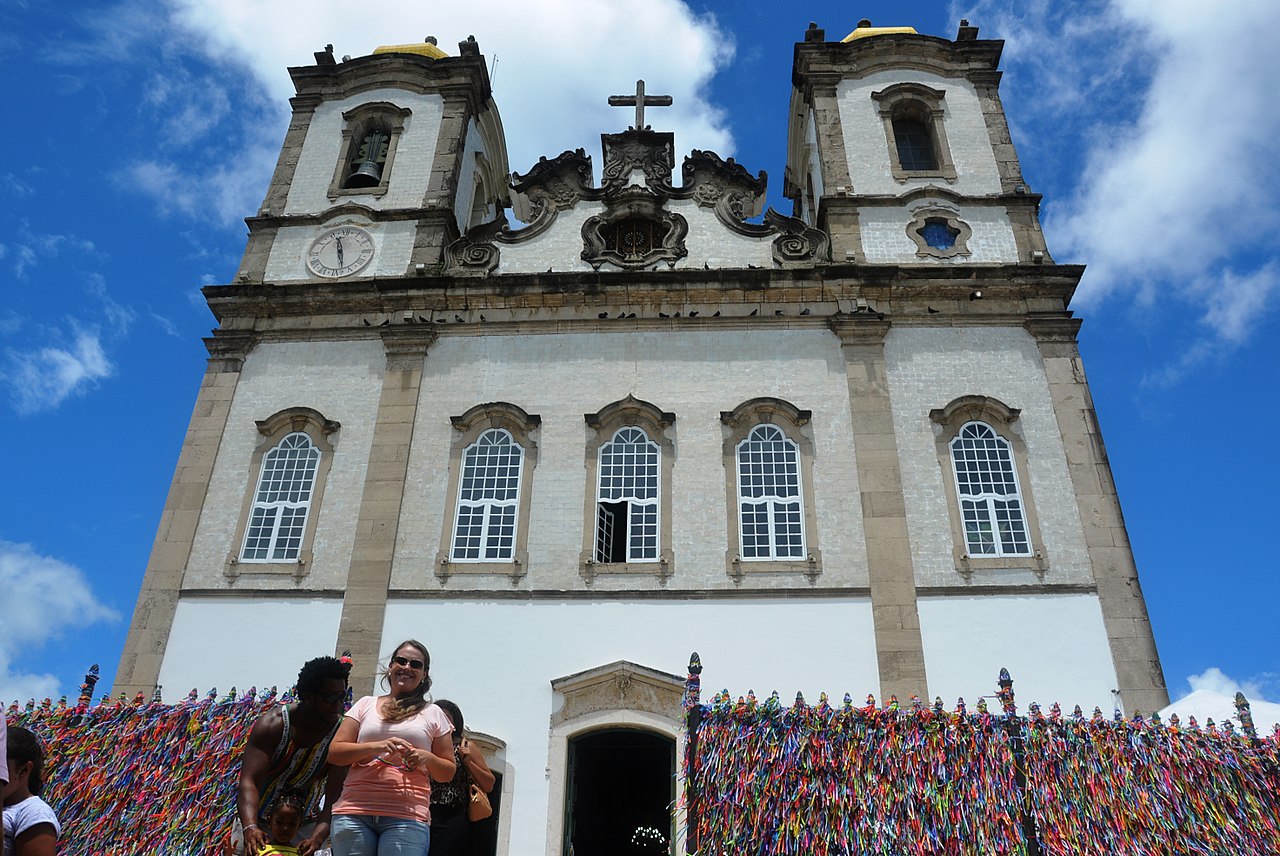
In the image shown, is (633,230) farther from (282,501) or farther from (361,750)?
(361,750)

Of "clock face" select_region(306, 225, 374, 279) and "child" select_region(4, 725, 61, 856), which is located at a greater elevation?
"clock face" select_region(306, 225, 374, 279)

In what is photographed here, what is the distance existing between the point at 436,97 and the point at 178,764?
14.3 metres

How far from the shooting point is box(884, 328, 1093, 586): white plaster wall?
542 inches

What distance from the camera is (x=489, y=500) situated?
14.7 meters

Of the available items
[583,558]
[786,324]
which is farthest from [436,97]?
[583,558]

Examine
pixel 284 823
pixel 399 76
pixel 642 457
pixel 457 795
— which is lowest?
pixel 284 823

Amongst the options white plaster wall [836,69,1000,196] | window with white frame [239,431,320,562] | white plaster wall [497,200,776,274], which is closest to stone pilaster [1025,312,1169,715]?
white plaster wall [836,69,1000,196]

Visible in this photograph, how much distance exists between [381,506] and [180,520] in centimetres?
329

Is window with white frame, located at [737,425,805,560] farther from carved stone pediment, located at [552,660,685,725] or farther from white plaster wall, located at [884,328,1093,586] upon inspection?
carved stone pediment, located at [552,660,685,725]

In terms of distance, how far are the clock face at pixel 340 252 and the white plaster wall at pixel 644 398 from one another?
2.94 meters

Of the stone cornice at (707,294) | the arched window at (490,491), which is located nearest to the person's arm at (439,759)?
the arched window at (490,491)

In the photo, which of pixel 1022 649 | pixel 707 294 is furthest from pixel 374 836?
pixel 707 294

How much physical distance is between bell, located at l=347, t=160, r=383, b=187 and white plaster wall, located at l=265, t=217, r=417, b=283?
1388 mm

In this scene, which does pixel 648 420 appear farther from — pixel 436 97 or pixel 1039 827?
pixel 436 97
